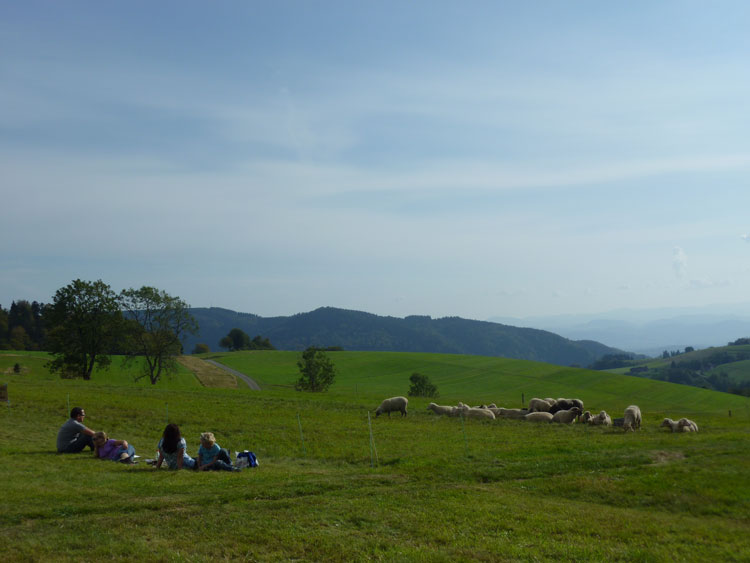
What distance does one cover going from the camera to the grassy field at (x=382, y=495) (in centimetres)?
984

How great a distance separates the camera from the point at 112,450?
59.9 ft

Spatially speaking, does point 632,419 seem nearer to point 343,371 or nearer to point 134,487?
point 134,487

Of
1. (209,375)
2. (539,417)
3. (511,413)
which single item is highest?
(539,417)

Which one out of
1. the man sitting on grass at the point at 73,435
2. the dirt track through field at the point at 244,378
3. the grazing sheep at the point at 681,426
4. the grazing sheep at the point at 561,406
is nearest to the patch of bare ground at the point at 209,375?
the dirt track through field at the point at 244,378

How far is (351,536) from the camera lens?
1028 cm

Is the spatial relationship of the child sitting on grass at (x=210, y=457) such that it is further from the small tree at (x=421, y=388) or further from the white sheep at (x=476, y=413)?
the small tree at (x=421, y=388)

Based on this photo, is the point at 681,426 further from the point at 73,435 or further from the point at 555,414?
the point at 73,435

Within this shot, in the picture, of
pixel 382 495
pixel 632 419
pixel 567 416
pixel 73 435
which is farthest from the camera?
pixel 567 416

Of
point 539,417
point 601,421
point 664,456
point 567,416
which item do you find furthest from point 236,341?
point 664,456

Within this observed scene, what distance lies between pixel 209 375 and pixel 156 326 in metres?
31.0

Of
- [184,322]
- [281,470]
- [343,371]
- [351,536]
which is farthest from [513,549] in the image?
[343,371]

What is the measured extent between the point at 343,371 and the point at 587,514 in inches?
4412

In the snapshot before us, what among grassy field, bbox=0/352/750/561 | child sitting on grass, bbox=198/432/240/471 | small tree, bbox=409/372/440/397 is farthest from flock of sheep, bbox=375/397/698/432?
small tree, bbox=409/372/440/397

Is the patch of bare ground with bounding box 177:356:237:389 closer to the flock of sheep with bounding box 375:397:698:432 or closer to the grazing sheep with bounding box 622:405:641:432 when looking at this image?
the flock of sheep with bounding box 375:397:698:432
